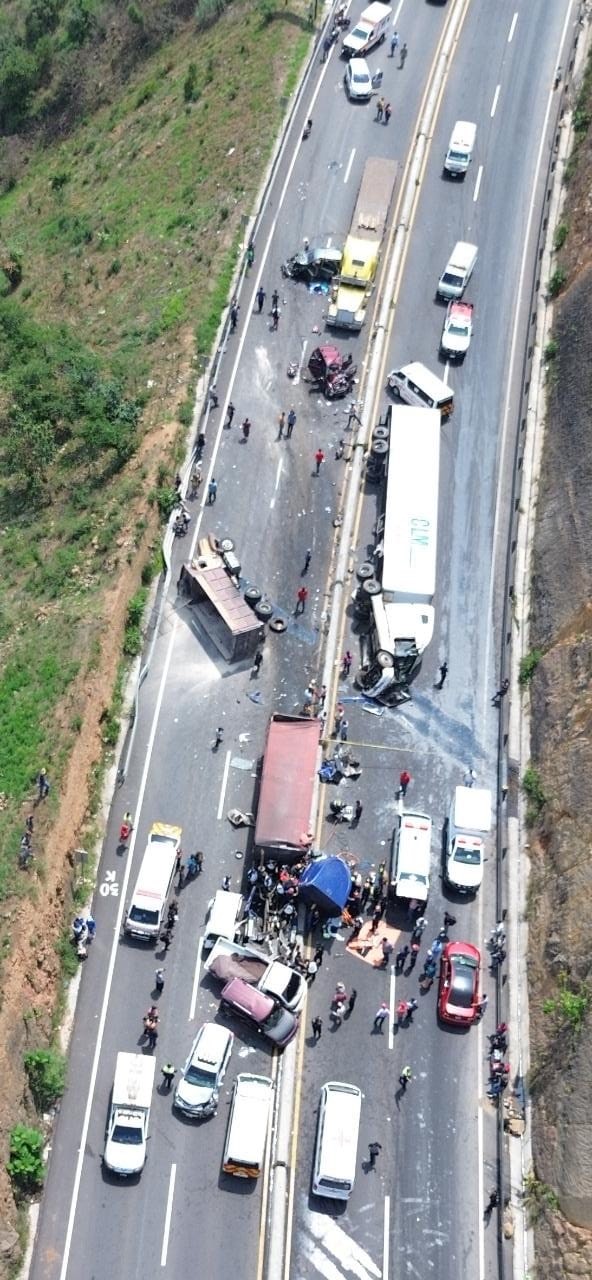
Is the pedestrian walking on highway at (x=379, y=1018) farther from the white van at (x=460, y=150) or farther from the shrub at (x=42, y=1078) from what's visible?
the white van at (x=460, y=150)

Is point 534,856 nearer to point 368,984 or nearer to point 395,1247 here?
point 368,984

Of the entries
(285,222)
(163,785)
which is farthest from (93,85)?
(163,785)

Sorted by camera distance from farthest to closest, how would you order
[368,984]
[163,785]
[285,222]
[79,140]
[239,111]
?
1. [79,140]
2. [239,111]
3. [285,222]
4. [163,785]
5. [368,984]

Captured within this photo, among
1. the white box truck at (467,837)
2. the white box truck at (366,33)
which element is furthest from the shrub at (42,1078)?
the white box truck at (366,33)

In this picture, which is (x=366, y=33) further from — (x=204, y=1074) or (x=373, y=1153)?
(x=373, y=1153)

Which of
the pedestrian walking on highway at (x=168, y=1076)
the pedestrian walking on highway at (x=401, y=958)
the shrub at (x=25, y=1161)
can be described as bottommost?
the shrub at (x=25, y=1161)

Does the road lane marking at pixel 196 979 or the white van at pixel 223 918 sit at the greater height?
the white van at pixel 223 918
